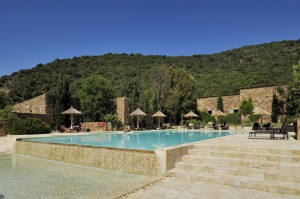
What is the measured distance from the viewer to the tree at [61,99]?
2198 cm

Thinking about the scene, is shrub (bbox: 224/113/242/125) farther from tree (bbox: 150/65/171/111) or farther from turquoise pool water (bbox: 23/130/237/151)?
turquoise pool water (bbox: 23/130/237/151)

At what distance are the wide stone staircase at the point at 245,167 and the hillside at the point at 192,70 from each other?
81.6ft

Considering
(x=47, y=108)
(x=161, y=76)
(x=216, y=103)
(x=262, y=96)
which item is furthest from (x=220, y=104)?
(x=47, y=108)

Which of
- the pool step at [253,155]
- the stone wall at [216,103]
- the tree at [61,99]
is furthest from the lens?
the stone wall at [216,103]

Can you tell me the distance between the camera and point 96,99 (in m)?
23.9

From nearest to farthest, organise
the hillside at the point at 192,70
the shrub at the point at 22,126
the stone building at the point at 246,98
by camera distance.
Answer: the shrub at the point at 22,126 < the stone building at the point at 246,98 < the hillside at the point at 192,70

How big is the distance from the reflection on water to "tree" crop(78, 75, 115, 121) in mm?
15752

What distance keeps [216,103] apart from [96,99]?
1378cm

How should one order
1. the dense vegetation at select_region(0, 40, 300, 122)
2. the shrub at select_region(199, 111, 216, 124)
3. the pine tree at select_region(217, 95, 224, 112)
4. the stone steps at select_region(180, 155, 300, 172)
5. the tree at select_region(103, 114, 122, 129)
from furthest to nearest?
the pine tree at select_region(217, 95, 224, 112) < the dense vegetation at select_region(0, 40, 300, 122) < the shrub at select_region(199, 111, 216, 124) < the tree at select_region(103, 114, 122, 129) < the stone steps at select_region(180, 155, 300, 172)

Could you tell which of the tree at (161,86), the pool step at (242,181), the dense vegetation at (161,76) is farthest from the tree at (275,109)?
the pool step at (242,181)

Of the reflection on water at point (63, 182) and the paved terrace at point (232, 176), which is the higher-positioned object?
the paved terrace at point (232, 176)

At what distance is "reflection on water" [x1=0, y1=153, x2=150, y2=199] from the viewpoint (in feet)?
16.5

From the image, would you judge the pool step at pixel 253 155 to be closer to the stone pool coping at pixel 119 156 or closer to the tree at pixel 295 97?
the stone pool coping at pixel 119 156

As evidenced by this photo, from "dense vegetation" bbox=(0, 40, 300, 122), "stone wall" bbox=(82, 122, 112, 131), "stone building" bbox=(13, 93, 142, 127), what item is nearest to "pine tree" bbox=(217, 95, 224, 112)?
"dense vegetation" bbox=(0, 40, 300, 122)
